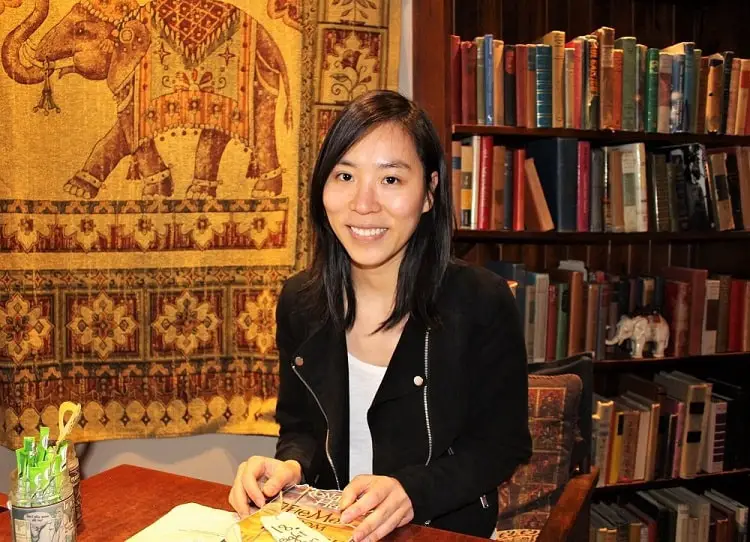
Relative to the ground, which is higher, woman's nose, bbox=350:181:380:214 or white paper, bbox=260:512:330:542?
woman's nose, bbox=350:181:380:214

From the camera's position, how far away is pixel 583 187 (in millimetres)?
2496

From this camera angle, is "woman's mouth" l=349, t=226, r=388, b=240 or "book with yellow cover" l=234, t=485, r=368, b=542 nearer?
"book with yellow cover" l=234, t=485, r=368, b=542

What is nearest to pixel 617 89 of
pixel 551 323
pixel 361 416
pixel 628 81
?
pixel 628 81

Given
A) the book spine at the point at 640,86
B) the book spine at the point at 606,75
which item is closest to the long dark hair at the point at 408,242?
the book spine at the point at 606,75

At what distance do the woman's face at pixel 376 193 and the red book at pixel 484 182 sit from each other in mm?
1037

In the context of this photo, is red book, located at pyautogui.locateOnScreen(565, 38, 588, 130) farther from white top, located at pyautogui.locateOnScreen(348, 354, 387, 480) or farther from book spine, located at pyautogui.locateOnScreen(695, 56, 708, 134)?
white top, located at pyautogui.locateOnScreen(348, 354, 387, 480)

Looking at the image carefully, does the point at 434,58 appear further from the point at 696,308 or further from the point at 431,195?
the point at 696,308

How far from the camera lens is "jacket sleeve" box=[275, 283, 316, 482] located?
1453mm

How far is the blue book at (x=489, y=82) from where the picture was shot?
7.73ft

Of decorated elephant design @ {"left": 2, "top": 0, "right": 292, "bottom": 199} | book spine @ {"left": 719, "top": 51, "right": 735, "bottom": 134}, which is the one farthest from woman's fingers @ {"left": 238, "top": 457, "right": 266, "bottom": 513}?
book spine @ {"left": 719, "top": 51, "right": 735, "bottom": 134}

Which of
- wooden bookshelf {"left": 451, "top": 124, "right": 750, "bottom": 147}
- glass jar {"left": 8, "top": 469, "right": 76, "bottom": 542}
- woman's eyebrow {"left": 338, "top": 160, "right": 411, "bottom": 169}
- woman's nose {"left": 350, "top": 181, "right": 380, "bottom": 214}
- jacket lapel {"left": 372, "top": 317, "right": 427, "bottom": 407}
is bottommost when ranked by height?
glass jar {"left": 8, "top": 469, "right": 76, "bottom": 542}

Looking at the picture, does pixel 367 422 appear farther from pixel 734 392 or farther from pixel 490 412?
pixel 734 392

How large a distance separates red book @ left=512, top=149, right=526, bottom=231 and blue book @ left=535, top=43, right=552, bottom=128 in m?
0.13

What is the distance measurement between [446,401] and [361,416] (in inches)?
7.3
